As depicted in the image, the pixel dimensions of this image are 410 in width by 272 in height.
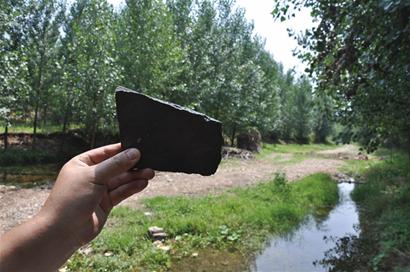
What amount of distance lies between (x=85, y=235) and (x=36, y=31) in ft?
87.2

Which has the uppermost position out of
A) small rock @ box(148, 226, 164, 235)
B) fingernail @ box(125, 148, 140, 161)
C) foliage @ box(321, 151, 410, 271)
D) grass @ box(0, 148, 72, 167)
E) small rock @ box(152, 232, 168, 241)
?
fingernail @ box(125, 148, 140, 161)

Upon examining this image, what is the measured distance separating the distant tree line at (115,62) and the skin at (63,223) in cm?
836

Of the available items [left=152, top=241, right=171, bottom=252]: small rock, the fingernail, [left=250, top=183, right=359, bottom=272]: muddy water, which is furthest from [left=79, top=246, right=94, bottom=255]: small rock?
the fingernail

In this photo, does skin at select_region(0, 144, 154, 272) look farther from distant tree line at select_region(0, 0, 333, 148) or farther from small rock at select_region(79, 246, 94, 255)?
distant tree line at select_region(0, 0, 333, 148)

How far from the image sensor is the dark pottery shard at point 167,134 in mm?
2461

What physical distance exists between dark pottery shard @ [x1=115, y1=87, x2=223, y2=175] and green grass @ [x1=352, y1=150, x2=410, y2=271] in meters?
5.46

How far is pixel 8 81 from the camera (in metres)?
13.5

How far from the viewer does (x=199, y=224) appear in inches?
376

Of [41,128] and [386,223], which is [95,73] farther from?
[41,128]

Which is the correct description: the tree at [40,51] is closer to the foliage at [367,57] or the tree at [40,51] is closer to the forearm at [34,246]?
the foliage at [367,57]

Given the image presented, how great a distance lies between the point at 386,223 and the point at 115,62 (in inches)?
631

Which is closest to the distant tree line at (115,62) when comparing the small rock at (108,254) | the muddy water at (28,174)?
the muddy water at (28,174)

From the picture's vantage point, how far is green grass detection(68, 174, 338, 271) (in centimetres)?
758

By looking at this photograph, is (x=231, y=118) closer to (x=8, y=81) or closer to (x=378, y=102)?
(x=8, y=81)
